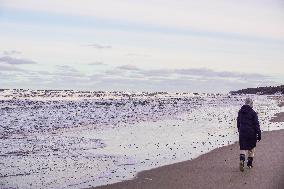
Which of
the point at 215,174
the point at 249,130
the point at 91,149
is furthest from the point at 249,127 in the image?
the point at 91,149

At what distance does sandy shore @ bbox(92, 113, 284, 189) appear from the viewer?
34.0 ft

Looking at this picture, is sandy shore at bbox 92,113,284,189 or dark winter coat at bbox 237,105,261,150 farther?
dark winter coat at bbox 237,105,261,150

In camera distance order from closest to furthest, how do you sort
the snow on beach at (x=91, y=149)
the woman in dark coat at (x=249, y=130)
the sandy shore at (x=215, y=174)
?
the sandy shore at (x=215, y=174) → the snow on beach at (x=91, y=149) → the woman in dark coat at (x=249, y=130)

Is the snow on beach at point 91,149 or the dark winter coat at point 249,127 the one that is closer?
the snow on beach at point 91,149

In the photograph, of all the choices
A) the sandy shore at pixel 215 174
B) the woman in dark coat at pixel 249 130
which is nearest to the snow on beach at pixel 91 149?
the sandy shore at pixel 215 174

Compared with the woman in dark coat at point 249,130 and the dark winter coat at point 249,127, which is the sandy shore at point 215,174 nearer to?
the woman in dark coat at point 249,130

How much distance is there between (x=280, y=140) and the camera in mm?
17672

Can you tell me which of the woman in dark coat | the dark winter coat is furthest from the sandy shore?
the dark winter coat

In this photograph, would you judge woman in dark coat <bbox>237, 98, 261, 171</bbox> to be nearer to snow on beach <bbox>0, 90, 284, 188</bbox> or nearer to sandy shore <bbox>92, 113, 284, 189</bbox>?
sandy shore <bbox>92, 113, 284, 189</bbox>

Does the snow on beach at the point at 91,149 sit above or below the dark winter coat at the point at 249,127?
below

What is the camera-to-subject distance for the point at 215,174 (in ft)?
37.9

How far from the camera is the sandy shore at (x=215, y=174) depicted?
408 inches

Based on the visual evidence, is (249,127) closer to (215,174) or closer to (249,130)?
(249,130)

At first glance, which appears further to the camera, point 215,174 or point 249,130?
point 249,130
